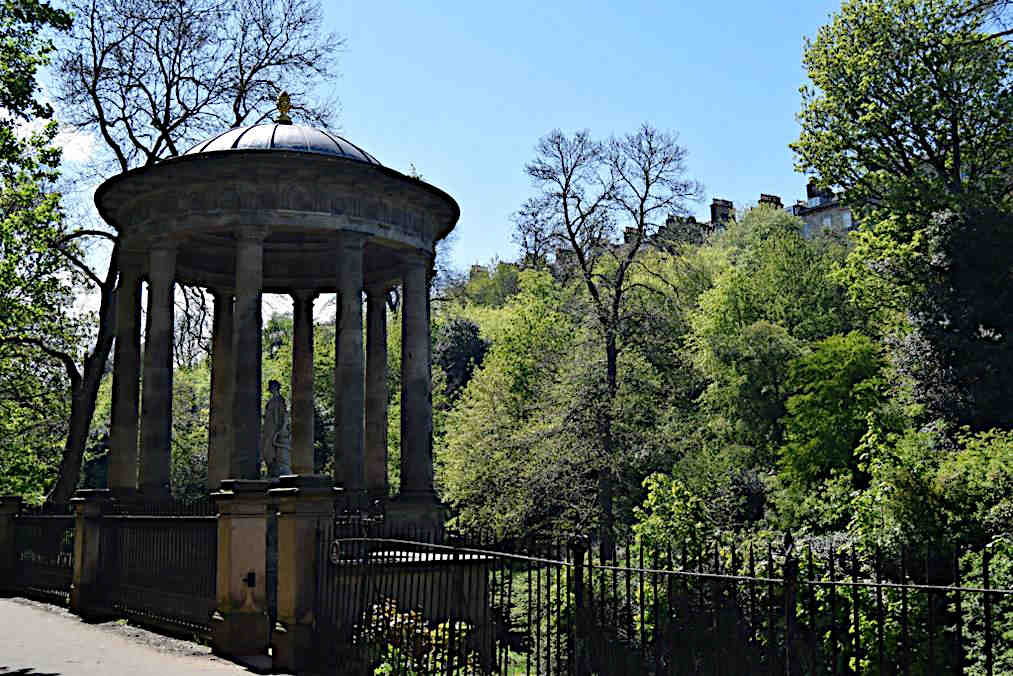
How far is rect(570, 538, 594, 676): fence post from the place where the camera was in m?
9.97

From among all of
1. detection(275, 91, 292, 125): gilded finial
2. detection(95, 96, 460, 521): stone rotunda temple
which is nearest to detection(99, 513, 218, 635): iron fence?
detection(95, 96, 460, 521): stone rotunda temple

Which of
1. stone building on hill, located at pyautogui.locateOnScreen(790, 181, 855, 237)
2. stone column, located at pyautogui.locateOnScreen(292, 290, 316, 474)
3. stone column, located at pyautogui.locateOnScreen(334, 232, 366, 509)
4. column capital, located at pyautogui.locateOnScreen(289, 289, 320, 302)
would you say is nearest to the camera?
stone column, located at pyautogui.locateOnScreen(334, 232, 366, 509)

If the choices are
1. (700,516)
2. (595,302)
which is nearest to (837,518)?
(700,516)

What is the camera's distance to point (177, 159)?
24875mm

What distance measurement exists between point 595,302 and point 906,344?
12.7m

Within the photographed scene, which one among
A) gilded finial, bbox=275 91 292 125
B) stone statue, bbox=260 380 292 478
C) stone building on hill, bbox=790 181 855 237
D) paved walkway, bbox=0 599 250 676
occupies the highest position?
stone building on hill, bbox=790 181 855 237

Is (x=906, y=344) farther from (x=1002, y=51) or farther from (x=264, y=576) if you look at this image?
(x=264, y=576)

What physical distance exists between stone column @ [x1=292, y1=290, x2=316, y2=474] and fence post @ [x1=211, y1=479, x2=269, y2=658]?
12856mm

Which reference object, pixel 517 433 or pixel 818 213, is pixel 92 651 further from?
pixel 818 213

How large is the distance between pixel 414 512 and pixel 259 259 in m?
7.15

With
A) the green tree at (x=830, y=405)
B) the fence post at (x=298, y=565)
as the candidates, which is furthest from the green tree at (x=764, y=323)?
the fence post at (x=298, y=565)

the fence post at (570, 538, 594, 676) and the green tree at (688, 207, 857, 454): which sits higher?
the green tree at (688, 207, 857, 454)

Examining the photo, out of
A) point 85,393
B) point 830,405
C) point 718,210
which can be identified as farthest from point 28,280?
point 718,210

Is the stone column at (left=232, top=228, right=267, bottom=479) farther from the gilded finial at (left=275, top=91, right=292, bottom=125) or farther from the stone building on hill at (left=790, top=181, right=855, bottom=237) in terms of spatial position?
the stone building on hill at (left=790, top=181, right=855, bottom=237)
